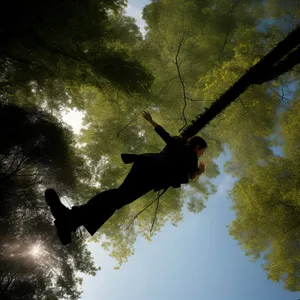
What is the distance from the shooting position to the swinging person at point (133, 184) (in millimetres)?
2971

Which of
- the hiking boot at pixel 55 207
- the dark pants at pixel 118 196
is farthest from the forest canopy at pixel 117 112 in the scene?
the hiking boot at pixel 55 207

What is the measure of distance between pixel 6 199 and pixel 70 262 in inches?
176

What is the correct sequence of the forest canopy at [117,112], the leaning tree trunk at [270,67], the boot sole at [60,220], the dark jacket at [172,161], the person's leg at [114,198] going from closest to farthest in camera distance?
the boot sole at [60,220]
the person's leg at [114,198]
the dark jacket at [172,161]
the leaning tree trunk at [270,67]
the forest canopy at [117,112]

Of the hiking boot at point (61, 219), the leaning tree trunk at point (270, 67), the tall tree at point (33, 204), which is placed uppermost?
the tall tree at point (33, 204)

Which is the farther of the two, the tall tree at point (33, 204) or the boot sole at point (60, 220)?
the tall tree at point (33, 204)

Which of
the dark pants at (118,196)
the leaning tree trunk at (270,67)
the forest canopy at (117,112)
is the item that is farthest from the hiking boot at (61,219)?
the forest canopy at (117,112)

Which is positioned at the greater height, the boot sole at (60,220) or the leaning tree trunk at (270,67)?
the leaning tree trunk at (270,67)

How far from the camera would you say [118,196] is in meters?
3.27

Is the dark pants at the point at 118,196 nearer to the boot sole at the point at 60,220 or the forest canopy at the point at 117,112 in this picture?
the boot sole at the point at 60,220

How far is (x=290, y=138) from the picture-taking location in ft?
31.2

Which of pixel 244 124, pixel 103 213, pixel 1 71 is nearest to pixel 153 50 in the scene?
pixel 244 124

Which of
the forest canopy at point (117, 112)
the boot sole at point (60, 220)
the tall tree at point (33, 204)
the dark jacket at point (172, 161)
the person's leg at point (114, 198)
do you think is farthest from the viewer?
the tall tree at point (33, 204)

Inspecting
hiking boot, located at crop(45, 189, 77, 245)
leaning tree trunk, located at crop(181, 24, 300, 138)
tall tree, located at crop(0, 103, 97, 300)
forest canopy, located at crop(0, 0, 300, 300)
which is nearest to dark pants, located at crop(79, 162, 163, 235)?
hiking boot, located at crop(45, 189, 77, 245)

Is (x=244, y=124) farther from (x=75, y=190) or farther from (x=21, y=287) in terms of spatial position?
(x=21, y=287)
